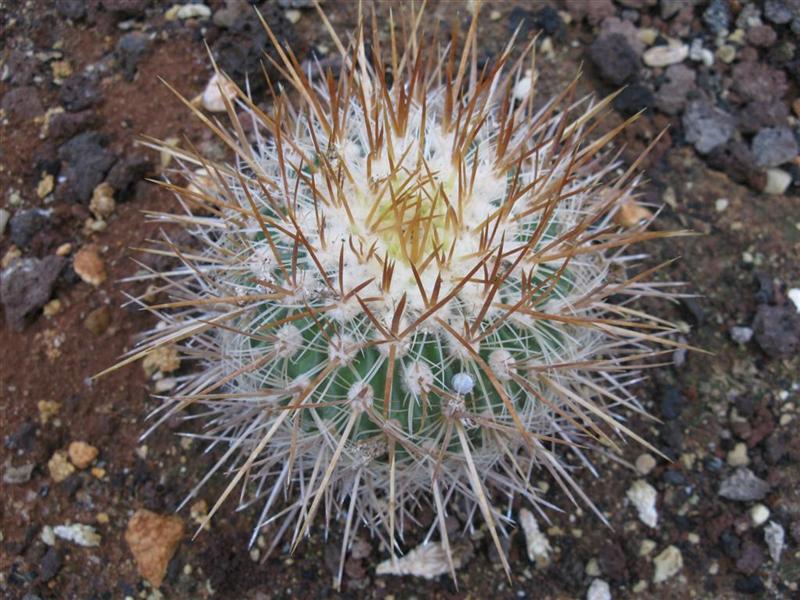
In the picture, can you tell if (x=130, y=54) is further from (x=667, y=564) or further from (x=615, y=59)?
(x=667, y=564)

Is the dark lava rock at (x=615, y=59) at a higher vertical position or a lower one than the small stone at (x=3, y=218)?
higher

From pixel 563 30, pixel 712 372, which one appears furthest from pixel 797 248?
pixel 563 30

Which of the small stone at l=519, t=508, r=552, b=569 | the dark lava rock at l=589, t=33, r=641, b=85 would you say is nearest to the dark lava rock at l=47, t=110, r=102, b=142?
the dark lava rock at l=589, t=33, r=641, b=85

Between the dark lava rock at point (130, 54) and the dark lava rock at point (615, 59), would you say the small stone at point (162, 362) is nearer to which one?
the dark lava rock at point (130, 54)

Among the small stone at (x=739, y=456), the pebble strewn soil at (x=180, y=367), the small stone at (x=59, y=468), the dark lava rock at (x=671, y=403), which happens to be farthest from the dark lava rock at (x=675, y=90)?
the small stone at (x=59, y=468)

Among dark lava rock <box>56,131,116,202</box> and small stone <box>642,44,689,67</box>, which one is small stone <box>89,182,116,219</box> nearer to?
dark lava rock <box>56,131,116,202</box>

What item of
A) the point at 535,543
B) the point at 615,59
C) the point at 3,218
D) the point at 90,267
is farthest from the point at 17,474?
the point at 615,59
